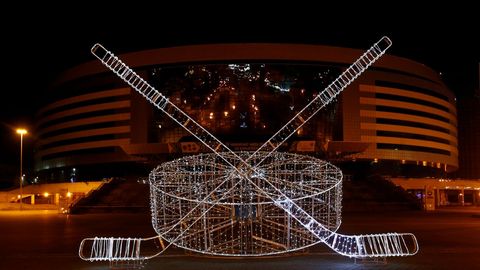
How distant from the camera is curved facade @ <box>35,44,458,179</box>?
9712cm

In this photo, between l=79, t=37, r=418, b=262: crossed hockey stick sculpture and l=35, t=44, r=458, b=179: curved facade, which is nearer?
l=79, t=37, r=418, b=262: crossed hockey stick sculpture

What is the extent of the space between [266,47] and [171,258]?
84.9 m

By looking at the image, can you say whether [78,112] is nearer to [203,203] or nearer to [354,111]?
[354,111]

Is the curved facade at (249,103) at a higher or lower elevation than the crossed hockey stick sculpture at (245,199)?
higher

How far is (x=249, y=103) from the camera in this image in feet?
321

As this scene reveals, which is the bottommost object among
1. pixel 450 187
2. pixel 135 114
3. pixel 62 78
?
pixel 450 187

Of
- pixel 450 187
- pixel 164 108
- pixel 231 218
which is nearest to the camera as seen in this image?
pixel 164 108


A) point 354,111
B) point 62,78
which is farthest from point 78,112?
point 354,111

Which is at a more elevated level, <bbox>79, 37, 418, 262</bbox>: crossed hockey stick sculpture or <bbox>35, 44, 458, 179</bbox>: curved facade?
<bbox>35, 44, 458, 179</bbox>: curved facade

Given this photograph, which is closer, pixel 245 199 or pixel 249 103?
pixel 245 199

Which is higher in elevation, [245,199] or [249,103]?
[249,103]

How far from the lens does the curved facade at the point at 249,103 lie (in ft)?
319

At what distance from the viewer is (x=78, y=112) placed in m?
105

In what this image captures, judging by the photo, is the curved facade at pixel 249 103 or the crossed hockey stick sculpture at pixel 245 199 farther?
the curved facade at pixel 249 103
